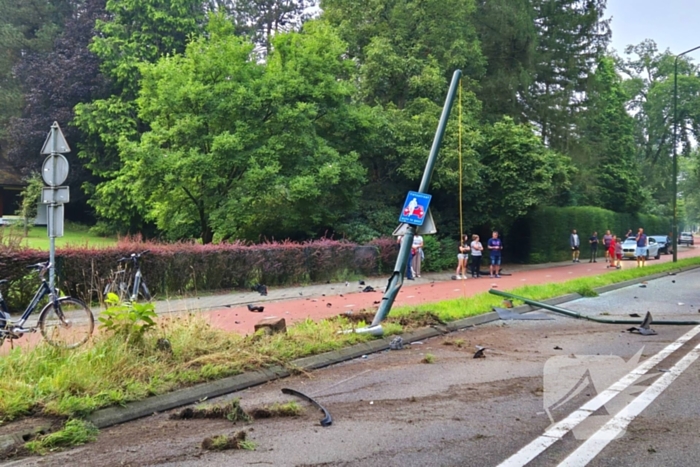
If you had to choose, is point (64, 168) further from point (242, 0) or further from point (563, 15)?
point (242, 0)

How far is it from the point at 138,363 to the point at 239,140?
15905mm

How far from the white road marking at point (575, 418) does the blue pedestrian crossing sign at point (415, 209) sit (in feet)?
12.8

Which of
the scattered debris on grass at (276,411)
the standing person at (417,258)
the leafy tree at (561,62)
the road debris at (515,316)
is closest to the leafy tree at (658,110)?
the leafy tree at (561,62)

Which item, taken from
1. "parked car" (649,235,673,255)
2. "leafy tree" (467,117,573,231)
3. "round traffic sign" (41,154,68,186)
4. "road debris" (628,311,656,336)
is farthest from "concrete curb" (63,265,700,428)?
"parked car" (649,235,673,255)

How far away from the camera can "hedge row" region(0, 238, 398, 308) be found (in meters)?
12.5

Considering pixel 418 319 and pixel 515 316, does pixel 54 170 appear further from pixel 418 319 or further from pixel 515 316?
pixel 515 316

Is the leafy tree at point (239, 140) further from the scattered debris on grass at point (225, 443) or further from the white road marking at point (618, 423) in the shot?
the scattered debris on grass at point (225, 443)

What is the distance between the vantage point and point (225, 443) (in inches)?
191

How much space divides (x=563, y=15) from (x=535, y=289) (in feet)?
84.9

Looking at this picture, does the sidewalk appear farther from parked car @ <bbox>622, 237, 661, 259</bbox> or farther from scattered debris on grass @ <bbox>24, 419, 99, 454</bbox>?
parked car @ <bbox>622, 237, 661, 259</bbox>

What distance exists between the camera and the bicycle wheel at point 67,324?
22.3ft

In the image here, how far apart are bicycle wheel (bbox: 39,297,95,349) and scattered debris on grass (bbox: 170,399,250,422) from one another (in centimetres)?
173

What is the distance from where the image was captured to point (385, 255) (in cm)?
2334

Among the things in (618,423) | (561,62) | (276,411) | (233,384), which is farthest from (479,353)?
(561,62)
